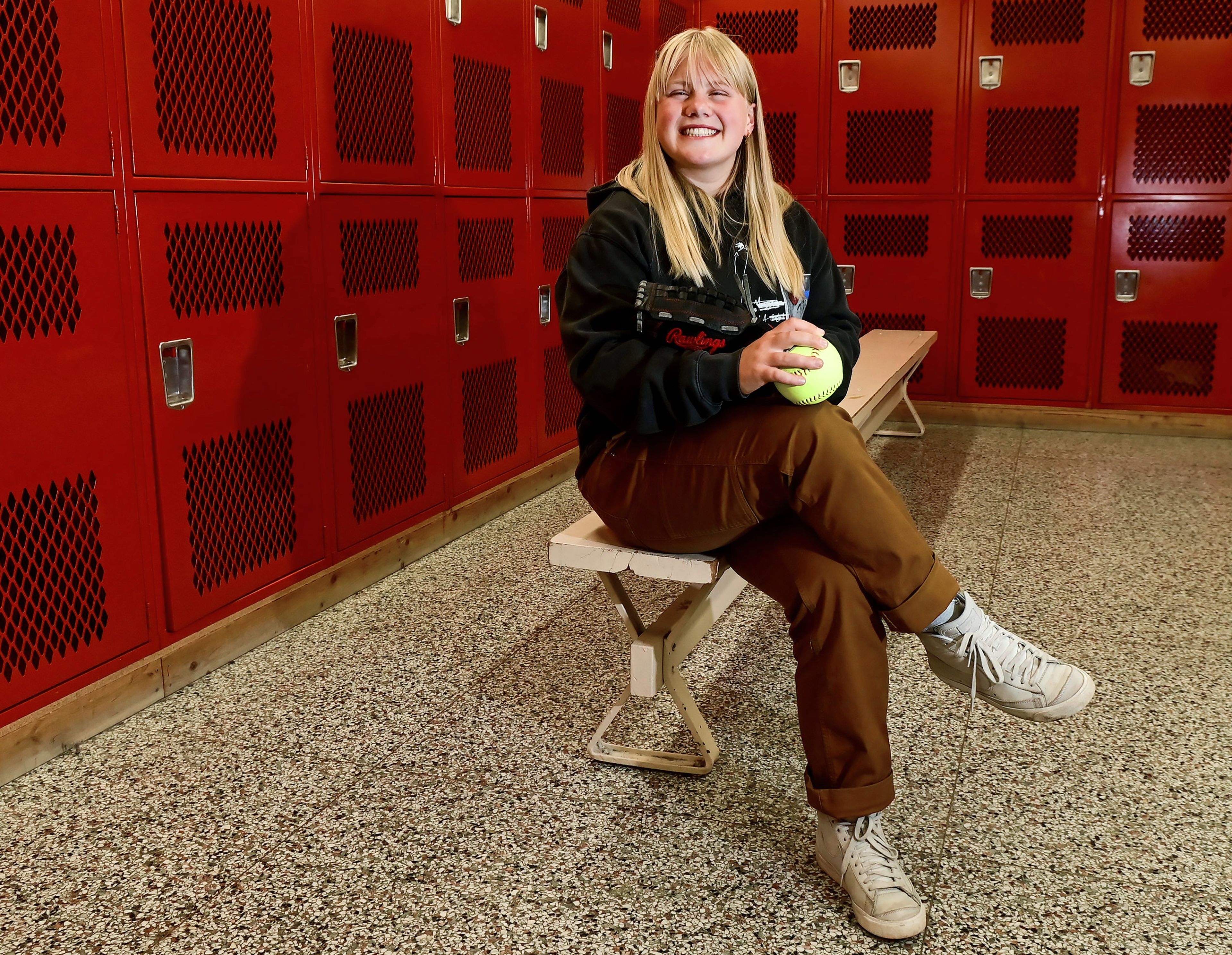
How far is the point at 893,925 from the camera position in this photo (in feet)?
5.26

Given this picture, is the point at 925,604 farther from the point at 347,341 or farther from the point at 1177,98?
the point at 1177,98

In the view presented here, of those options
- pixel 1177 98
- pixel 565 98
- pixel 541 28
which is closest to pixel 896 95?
pixel 1177 98

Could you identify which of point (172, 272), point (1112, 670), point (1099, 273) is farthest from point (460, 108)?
point (1099, 273)

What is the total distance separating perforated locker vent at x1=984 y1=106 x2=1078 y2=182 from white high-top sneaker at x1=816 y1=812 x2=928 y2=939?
4113 millimetres

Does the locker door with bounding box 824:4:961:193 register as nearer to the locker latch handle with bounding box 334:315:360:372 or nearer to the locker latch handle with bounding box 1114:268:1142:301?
the locker latch handle with bounding box 1114:268:1142:301

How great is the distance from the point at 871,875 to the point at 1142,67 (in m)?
4.41

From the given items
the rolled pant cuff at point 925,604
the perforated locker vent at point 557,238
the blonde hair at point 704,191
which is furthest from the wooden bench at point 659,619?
the perforated locker vent at point 557,238

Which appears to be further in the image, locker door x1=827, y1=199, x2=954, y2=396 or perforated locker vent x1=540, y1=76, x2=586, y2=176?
locker door x1=827, y1=199, x2=954, y2=396

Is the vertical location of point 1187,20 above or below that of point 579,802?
above

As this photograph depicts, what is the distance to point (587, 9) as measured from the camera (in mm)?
4219

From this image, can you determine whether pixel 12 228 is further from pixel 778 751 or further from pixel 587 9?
pixel 587 9

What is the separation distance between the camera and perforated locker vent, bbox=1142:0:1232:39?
15.4ft

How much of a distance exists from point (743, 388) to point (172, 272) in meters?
1.34

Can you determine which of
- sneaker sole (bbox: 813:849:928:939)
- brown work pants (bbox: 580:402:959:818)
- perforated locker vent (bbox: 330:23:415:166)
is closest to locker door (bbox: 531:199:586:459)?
perforated locker vent (bbox: 330:23:415:166)
